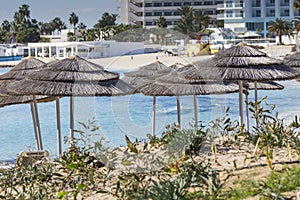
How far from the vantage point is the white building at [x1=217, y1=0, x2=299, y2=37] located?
68.4m

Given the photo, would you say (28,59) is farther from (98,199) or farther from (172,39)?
(98,199)

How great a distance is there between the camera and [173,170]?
5.80 meters

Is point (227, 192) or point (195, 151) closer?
point (227, 192)

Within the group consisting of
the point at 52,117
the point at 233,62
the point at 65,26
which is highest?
the point at 65,26

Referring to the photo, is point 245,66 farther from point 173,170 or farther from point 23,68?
point 23,68

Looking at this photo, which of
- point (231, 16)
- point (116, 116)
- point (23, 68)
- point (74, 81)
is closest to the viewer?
point (116, 116)

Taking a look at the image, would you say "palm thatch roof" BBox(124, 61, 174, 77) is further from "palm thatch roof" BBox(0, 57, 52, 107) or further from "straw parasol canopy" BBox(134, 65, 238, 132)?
"palm thatch roof" BBox(0, 57, 52, 107)

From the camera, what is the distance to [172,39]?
8219 millimetres

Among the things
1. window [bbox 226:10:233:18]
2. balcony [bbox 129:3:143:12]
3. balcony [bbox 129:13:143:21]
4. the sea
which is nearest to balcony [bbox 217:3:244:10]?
window [bbox 226:10:233:18]

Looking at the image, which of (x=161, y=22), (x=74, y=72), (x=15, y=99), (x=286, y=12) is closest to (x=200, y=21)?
(x=161, y=22)

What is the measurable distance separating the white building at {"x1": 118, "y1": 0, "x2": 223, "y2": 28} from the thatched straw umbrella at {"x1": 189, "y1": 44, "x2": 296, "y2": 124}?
76267mm

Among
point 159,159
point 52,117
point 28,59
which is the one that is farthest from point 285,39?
point 159,159

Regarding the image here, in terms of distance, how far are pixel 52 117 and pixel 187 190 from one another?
14.4 m

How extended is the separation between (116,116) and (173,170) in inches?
96.4
